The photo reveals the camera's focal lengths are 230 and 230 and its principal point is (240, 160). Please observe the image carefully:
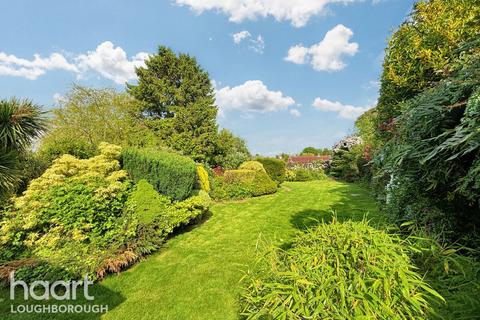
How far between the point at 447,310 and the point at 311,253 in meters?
0.84

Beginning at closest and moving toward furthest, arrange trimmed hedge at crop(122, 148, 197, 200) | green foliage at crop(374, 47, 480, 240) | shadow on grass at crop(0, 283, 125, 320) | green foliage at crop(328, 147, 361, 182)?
green foliage at crop(374, 47, 480, 240), shadow on grass at crop(0, 283, 125, 320), trimmed hedge at crop(122, 148, 197, 200), green foliage at crop(328, 147, 361, 182)

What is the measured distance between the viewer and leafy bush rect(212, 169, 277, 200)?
38.5 feet

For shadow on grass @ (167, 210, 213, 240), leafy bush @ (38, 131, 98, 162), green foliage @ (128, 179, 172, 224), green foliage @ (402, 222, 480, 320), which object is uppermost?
leafy bush @ (38, 131, 98, 162)

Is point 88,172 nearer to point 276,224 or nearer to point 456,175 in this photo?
point 276,224

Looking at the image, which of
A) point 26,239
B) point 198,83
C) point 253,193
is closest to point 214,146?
point 198,83

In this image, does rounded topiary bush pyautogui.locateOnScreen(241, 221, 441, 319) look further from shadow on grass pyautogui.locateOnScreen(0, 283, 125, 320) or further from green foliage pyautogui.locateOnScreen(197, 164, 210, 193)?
green foliage pyautogui.locateOnScreen(197, 164, 210, 193)

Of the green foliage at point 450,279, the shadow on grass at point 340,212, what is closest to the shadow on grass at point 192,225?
the shadow on grass at point 340,212

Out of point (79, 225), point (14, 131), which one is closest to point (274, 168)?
point (79, 225)

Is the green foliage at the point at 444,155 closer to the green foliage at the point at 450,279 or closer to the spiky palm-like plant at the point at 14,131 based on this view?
the green foliage at the point at 450,279

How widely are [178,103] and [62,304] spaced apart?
54.0 ft

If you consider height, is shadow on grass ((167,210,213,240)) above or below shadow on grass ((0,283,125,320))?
above

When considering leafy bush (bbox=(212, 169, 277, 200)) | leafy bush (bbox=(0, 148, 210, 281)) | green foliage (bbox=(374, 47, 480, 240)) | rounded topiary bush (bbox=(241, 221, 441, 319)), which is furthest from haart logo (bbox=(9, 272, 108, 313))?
leafy bush (bbox=(212, 169, 277, 200))

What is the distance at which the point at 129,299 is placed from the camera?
3.83 metres

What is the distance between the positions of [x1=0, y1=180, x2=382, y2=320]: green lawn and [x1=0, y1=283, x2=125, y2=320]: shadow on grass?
17 millimetres
